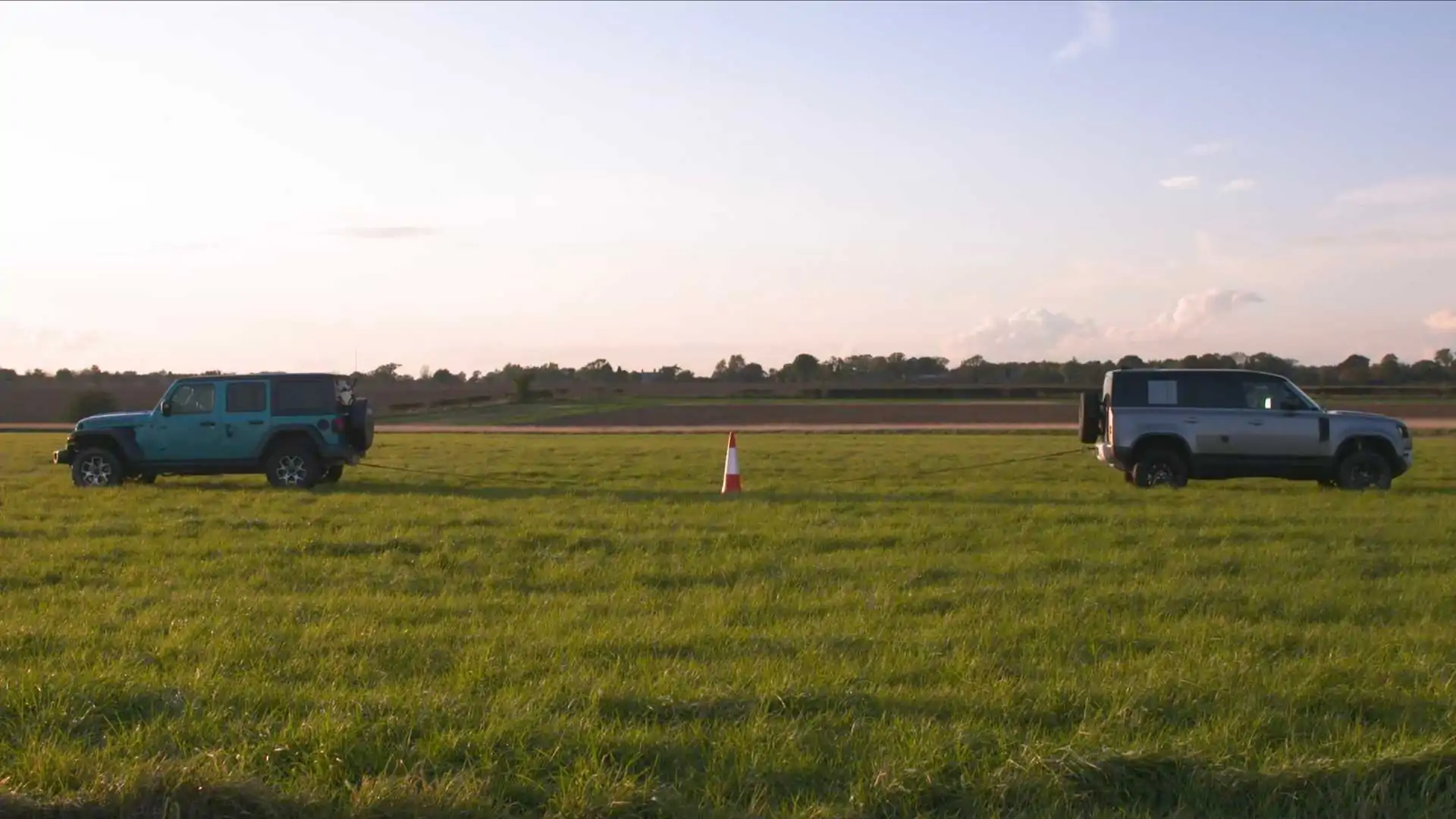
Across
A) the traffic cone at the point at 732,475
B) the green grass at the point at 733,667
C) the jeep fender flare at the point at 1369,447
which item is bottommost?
the green grass at the point at 733,667

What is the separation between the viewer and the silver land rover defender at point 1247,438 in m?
17.6

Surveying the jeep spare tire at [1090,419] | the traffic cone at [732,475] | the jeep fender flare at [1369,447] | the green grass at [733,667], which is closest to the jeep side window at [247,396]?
the green grass at [733,667]

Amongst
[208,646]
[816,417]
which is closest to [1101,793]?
[208,646]

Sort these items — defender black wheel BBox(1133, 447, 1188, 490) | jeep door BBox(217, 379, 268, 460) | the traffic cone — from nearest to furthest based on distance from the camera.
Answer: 1. the traffic cone
2. defender black wheel BBox(1133, 447, 1188, 490)
3. jeep door BBox(217, 379, 268, 460)

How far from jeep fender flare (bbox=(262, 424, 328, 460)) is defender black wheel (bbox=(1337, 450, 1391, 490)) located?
15043 millimetres

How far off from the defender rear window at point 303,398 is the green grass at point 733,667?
5521mm

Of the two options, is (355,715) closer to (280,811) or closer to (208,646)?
(280,811)

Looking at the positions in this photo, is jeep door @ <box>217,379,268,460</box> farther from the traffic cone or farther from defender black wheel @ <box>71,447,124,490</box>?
the traffic cone

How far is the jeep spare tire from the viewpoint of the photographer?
18.8 metres

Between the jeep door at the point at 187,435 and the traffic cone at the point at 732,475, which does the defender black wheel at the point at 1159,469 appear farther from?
the jeep door at the point at 187,435

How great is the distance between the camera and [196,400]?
60.5 ft

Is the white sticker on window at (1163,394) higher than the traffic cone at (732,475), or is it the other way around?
the white sticker on window at (1163,394)

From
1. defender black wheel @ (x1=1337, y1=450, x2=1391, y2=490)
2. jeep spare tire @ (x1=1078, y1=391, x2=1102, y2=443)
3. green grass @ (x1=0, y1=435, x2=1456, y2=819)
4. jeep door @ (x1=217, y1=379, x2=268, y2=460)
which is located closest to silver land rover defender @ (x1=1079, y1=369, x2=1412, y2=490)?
defender black wheel @ (x1=1337, y1=450, x2=1391, y2=490)

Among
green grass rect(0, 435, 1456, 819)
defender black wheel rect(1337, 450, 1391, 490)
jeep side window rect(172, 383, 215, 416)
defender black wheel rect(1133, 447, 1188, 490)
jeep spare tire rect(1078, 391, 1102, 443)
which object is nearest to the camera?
green grass rect(0, 435, 1456, 819)
